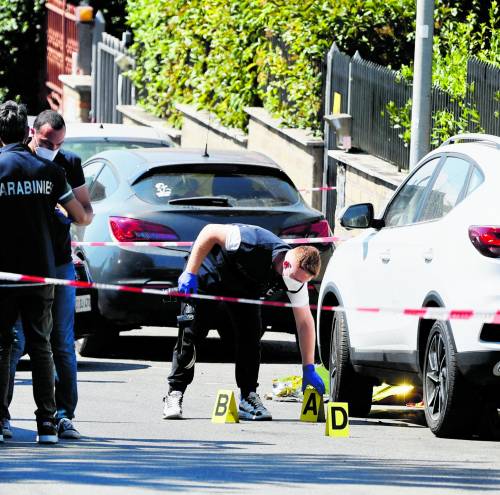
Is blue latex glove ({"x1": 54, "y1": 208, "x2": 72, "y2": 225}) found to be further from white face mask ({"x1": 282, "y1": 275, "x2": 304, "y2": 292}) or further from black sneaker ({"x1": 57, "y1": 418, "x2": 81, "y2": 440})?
white face mask ({"x1": 282, "y1": 275, "x2": 304, "y2": 292})

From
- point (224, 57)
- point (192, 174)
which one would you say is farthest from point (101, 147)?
point (224, 57)

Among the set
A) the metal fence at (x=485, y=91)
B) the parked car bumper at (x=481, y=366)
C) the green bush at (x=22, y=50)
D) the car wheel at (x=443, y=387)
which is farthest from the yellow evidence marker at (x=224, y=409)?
the green bush at (x=22, y=50)

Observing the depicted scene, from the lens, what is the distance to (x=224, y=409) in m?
10.1

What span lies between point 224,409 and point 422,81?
225 inches

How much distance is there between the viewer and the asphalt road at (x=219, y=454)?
7.46 metres

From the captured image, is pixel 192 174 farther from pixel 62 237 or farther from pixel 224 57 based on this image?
pixel 224 57

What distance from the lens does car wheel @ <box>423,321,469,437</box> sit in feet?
29.6

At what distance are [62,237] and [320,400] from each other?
6.76 feet

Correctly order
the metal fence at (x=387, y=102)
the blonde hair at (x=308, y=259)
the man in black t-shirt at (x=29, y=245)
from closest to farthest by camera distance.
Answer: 1. the man in black t-shirt at (x=29, y=245)
2. the blonde hair at (x=308, y=259)
3. the metal fence at (x=387, y=102)

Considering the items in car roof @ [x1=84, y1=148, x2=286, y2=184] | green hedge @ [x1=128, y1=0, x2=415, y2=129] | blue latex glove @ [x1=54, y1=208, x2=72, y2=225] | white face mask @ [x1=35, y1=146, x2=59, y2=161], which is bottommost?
blue latex glove @ [x1=54, y1=208, x2=72, y2=225]

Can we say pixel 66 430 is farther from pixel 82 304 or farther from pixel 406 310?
pixel 82 304

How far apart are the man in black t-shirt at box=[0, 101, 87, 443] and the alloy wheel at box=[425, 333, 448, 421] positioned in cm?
207

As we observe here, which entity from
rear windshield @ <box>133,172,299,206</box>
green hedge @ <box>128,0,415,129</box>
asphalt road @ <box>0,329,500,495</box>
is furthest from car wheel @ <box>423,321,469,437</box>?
green hedge @ <box>128,0,415,129</box>

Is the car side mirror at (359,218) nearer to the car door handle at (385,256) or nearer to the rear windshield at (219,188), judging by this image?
the car door handle at (385,256)
